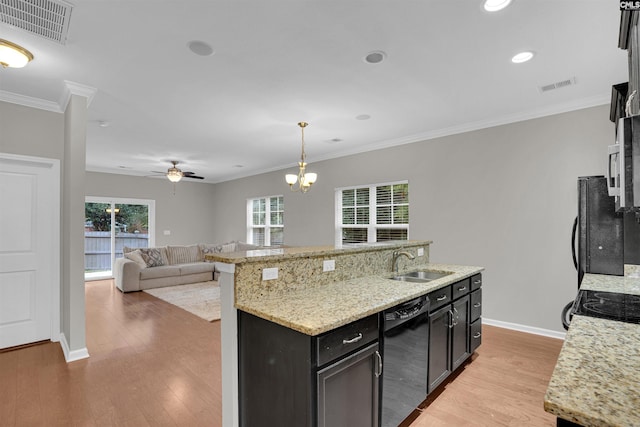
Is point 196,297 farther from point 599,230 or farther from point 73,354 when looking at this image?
point 599,230

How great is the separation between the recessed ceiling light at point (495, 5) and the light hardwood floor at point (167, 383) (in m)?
2.77

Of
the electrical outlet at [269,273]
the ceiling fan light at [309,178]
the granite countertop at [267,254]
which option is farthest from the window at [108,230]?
the electrical outlet at [269,273]

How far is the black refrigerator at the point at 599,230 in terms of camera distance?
2.54m

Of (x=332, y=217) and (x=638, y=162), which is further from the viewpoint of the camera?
(x=332, y=217)

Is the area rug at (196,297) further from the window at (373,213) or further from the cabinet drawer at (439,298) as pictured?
the cabinet drawer at (439,298)

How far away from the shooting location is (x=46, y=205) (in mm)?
3547

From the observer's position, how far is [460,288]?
2748mm

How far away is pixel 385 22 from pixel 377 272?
197 cm

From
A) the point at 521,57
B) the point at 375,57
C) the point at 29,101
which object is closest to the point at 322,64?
the point at 375,57

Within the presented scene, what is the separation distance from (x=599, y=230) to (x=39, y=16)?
449cm

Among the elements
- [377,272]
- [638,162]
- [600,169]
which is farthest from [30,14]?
[600,169]

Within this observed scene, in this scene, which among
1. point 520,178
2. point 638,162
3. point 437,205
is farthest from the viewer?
point 437,205

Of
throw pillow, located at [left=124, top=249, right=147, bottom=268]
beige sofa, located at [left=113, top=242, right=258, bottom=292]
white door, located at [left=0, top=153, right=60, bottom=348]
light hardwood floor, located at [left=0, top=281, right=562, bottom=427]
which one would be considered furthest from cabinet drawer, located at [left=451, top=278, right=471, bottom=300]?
throw pillow, located at [left=124, top=249, right=147, bottom=268]

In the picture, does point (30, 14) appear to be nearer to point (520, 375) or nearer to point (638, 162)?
point (638, 162)
